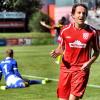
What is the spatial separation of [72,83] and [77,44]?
1.91 feet

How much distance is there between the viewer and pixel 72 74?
296 inches

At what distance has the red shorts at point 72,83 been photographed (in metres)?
7.45

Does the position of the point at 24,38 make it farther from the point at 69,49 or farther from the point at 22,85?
the point at 69,49

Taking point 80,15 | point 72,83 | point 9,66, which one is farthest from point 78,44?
point 9,66

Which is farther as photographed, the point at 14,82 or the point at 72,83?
the point at 14,82

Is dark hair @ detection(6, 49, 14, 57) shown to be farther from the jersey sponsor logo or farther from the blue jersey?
the jersey sponsor logo

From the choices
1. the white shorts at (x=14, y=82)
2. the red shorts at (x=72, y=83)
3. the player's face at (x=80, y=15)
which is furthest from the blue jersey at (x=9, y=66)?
the player's face at (x=80, y=15)

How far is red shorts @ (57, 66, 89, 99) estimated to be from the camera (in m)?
7.45

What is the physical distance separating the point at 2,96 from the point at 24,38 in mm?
40827

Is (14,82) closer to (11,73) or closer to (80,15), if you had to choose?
(11,73)

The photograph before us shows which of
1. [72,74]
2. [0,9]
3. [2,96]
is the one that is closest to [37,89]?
[2,96]

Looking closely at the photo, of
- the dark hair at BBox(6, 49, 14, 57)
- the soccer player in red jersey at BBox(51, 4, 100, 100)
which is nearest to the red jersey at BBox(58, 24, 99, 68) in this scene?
the soccer player in red jersey at BBox(51, 4, 100, 100)

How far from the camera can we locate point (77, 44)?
7.43 m

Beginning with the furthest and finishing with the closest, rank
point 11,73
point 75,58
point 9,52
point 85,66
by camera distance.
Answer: point 11,73 < point 9,52 < point 75,58 < point 85,66
